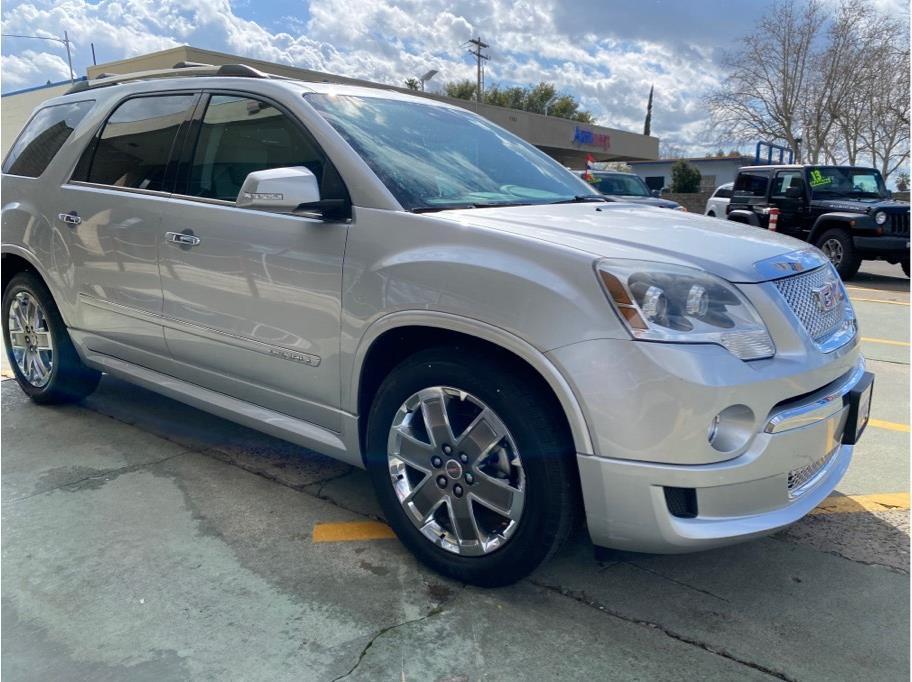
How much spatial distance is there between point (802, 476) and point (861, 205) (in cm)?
1166

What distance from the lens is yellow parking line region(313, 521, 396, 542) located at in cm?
312

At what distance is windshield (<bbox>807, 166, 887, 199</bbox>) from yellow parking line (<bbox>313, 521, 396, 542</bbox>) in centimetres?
1219

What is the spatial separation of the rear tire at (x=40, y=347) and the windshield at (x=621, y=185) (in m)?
11.3

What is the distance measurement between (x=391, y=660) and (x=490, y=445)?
740 mm

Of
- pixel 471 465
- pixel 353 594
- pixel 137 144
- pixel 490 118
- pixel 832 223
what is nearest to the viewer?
pixel 471 465

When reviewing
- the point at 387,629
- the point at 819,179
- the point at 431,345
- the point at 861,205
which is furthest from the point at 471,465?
the point at 819,179

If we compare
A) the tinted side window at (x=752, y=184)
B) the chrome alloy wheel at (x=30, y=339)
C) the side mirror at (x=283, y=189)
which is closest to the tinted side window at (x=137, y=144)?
the chrome alloy wheel at (x=30, y=339)

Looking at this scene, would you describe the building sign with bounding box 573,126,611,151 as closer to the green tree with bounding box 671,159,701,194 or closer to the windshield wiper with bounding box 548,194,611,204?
the green tree with bounding box 671,159,701,194

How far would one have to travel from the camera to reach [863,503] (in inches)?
138

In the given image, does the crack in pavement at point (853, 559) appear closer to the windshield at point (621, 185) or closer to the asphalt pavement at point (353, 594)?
the asphalt pavement at point (353, 594)

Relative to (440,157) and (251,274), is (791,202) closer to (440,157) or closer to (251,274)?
(440,157)

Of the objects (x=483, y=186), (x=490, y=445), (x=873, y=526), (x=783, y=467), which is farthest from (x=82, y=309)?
(x=873, y=526)

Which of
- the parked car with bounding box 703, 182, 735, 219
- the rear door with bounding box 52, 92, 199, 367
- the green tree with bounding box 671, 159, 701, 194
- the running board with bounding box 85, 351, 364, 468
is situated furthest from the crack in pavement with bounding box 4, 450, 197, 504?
the green tree with bounding box 671, 159, 701, 194

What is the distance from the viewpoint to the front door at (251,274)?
9.74 ft
